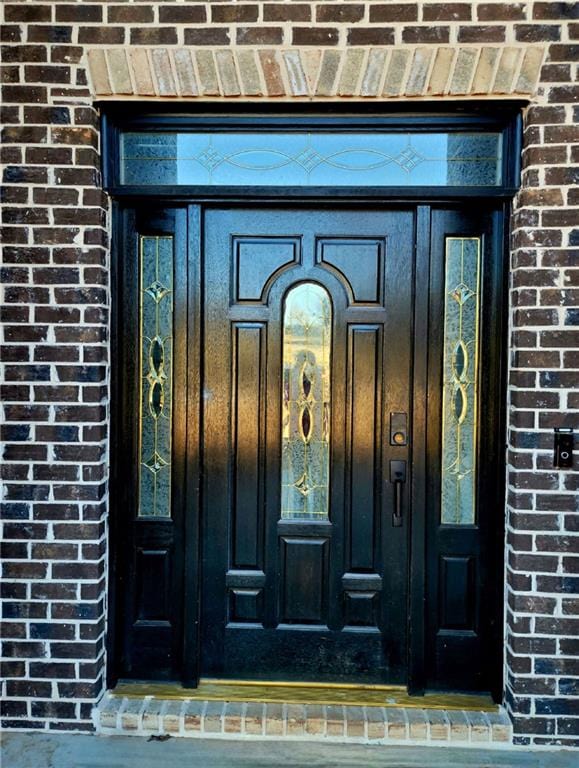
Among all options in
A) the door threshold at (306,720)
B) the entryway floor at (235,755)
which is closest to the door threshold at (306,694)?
the door threshold at (306,720)

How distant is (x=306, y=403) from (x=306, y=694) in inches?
55.9

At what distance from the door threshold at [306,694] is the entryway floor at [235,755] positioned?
0.19 m

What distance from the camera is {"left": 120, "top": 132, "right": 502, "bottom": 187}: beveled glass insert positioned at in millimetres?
3213

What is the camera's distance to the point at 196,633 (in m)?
3.35

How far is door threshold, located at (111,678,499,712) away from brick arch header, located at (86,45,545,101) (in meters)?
2.81

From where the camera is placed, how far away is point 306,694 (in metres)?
3.31

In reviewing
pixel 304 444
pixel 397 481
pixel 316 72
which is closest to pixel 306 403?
pixel 304 444

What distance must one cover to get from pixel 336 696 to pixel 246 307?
1.95m

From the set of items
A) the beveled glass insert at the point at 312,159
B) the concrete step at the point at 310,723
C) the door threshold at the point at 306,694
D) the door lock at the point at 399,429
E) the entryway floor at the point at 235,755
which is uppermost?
the beveled glass insert at the point at 312,159

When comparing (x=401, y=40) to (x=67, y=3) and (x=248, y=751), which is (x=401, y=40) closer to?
(x=67, y=3)

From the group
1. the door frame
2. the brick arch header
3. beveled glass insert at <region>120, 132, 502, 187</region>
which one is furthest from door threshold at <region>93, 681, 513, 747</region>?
the brick arch header

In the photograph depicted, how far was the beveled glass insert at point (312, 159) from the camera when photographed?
3213 mm

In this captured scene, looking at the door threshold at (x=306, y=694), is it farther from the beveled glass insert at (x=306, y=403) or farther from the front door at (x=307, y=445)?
the beveled glass insert at (x=306, y=403)

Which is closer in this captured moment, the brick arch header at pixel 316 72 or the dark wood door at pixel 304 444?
the brick arch header at pixel 316 72
